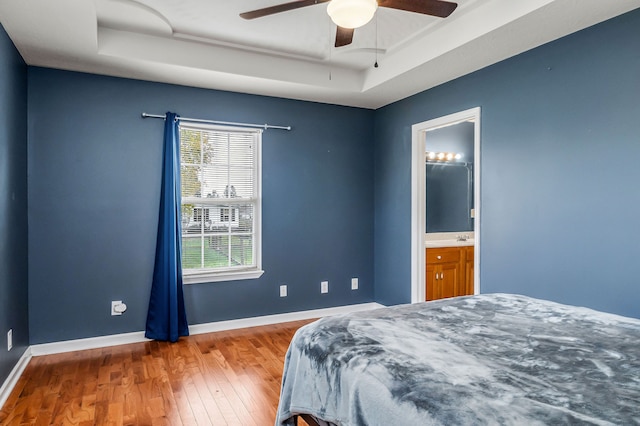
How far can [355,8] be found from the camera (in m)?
1.77

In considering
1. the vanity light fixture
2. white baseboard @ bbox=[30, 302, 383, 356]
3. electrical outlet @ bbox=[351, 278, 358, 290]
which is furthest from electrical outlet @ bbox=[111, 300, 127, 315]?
the vanity light fixture

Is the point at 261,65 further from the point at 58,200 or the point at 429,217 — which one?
the point at 429,217

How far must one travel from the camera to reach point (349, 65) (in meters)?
3.82

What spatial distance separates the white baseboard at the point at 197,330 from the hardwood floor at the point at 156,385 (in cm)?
8

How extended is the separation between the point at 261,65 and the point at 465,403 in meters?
3.14

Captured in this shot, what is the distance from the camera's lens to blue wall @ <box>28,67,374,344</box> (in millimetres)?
3311

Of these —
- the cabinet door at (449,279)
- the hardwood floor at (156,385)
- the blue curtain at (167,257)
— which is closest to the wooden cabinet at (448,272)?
the cabinet door at (449,279)

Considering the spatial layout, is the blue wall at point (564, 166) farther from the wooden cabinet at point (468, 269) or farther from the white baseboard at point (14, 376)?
the white baseboard at point (14, 376)

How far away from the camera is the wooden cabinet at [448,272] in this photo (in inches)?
170

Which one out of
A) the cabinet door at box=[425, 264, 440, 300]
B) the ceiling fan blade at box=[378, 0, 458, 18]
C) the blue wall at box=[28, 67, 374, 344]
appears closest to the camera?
the ceiling fan blade at box=[378, 0, 458, 18]

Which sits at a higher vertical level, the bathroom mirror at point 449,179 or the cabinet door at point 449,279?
the bathroom mirror at point 449,179

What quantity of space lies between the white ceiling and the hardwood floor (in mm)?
2289

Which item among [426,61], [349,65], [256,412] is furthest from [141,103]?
[256,412]

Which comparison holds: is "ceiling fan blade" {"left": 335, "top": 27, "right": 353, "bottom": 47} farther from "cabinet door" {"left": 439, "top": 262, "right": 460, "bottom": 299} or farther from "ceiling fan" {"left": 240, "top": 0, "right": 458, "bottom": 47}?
"cabinet door" {"left": 439, "top": 262, "right": 460, "bottom": 299}
